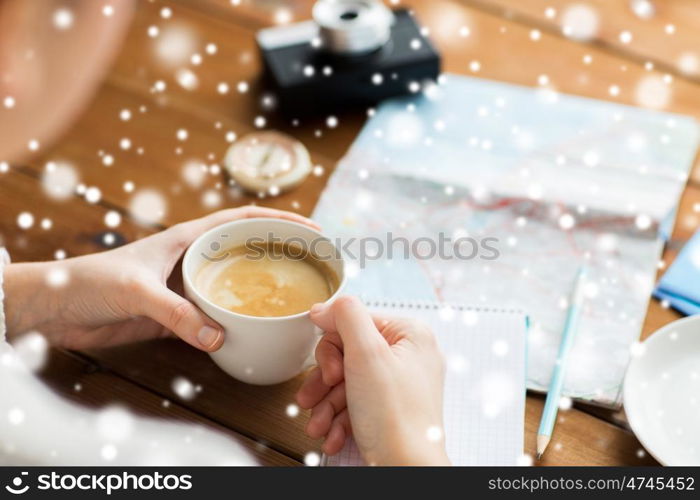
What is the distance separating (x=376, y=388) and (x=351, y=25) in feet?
1.86

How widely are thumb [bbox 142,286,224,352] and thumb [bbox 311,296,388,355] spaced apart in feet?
0.30

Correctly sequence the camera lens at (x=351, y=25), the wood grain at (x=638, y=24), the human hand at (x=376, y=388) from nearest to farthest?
the human hand at (x=376, y=388) < the camera lens at (x=351, y=25) < the wood grain at (x=638, y=24)

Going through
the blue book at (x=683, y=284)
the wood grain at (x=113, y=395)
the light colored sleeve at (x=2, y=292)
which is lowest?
the wood grain at (x=113, y=395)

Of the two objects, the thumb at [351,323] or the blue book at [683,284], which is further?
the blue book at [683,284]

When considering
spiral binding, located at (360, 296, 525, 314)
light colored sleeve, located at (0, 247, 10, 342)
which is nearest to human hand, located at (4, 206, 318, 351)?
light colored sleeve, located at (0, 247, 10, 342)

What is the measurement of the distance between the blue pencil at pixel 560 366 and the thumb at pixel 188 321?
0.31 meters

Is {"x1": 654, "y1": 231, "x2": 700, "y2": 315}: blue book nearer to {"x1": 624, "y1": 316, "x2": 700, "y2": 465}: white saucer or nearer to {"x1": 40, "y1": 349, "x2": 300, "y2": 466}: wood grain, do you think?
{"x1": 624, "y1": 316, "x2": 700, "y2": 465}: white saucer

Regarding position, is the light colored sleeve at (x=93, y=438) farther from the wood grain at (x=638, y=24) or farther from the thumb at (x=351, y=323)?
the wood grain at (x=638, y=24)

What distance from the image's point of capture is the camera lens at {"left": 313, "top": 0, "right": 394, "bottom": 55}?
109 cm

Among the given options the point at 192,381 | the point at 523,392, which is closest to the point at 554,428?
the point at 523,392

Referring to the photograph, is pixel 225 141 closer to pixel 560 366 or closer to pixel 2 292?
pixel 2 292

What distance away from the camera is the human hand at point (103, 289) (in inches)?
31.5

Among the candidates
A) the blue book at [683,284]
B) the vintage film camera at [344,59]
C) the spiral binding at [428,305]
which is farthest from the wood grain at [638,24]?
the spiral binding at [428,305]

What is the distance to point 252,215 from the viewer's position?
0.86m
